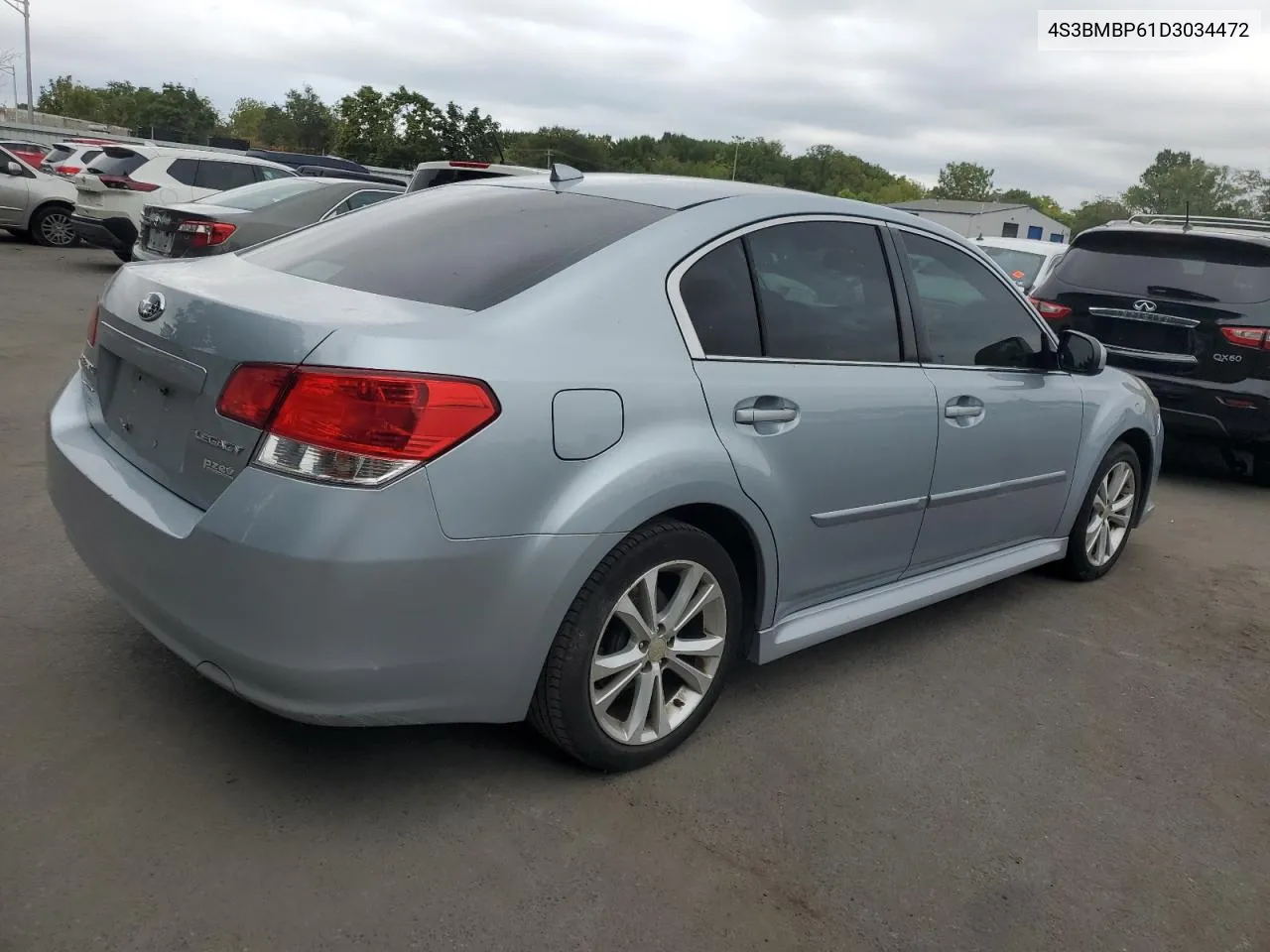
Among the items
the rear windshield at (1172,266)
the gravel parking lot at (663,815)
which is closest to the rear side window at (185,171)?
the rear windshield at (1172,266)

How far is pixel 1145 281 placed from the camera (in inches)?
287

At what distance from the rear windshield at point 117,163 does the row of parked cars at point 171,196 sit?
0.02 metres

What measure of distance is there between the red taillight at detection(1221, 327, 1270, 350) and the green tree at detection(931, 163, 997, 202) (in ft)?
397

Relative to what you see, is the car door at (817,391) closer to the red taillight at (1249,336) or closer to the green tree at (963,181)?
the red taillight at (1249,336)

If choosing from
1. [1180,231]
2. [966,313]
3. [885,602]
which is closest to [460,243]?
[885,602]

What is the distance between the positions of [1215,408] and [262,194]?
8.74 meters

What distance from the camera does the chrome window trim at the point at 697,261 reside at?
10.0 ft

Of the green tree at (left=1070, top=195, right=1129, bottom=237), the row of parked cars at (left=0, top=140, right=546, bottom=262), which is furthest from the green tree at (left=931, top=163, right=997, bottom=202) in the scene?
the row of parked cars at (left=0, top=140, right=546, bottom=262)

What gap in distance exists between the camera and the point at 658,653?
10.1 ft

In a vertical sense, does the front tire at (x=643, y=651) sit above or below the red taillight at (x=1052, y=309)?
below

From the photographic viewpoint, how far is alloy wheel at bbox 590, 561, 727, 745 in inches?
116

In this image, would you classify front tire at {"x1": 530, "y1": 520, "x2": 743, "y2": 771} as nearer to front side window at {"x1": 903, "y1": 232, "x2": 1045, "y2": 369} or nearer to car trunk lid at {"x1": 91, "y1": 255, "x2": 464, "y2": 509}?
car trunk lid at {"x1": 91, "y1": 255, "x2": 464, "y2": 509}

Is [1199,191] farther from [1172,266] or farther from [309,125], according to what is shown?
[1172,266]

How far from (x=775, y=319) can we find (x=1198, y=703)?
86.5 inches
